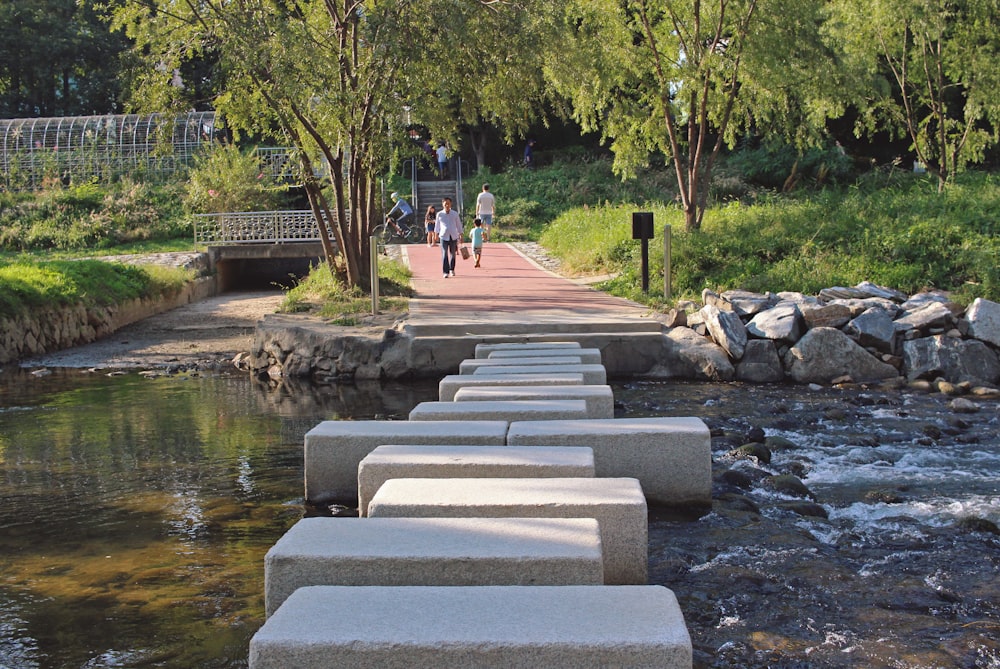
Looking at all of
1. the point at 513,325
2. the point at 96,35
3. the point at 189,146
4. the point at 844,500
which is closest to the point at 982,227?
the point at 513,325

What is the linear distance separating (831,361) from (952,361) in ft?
4.59

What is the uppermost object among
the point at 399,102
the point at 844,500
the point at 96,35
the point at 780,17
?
the point at 96,35

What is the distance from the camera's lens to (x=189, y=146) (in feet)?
121

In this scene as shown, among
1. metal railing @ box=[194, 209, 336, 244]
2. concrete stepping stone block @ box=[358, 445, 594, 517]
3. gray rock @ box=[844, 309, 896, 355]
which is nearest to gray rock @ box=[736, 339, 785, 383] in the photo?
gray rock @ box=[844, 309, 896, 355]

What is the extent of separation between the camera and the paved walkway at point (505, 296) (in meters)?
14.6

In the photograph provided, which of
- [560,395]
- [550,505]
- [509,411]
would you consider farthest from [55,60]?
[550,505]

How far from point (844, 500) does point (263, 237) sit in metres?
21.5

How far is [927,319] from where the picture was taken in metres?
13.1

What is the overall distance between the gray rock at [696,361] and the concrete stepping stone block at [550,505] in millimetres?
7576

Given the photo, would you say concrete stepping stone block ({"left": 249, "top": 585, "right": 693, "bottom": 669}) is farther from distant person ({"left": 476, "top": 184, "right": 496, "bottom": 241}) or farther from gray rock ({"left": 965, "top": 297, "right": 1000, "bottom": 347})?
distant person ({"left": 476, "top": 184, "right": 496, "bottom": 241})

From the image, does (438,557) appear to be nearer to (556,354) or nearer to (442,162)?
(556,354)

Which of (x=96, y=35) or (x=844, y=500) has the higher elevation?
(x=96, y=35)

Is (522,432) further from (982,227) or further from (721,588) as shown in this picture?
(982,227)

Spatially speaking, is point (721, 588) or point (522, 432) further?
point (522, 432)
